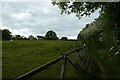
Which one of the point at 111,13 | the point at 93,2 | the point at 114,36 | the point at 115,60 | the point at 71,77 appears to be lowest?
the point at 71,77

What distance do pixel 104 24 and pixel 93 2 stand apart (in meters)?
2.94

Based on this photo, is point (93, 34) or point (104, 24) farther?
point (93, 34)

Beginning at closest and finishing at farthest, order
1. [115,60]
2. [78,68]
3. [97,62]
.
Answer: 1. [115,60]
2. [78,68]
3. [97,62]

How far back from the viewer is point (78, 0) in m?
13.7

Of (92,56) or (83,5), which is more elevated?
(83,5)

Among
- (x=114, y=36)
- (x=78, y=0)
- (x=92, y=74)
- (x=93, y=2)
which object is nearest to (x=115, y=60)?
(x=114, y=36)

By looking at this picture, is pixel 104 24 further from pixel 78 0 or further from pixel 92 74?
pixel 78 0

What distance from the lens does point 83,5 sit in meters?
14.0

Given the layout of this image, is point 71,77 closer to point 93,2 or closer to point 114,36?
point 114,36

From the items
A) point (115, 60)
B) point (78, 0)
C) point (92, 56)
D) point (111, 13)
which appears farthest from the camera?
point (78, 0)

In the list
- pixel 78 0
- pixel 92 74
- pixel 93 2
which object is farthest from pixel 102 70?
pixel 78 0

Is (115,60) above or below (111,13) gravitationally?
below

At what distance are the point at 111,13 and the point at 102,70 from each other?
246 centimetres

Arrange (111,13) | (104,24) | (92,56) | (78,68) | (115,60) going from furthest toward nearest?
1. (92,56)
2. (78,68)
3. (104,24)
4. (111,13)
5. (115,60)
